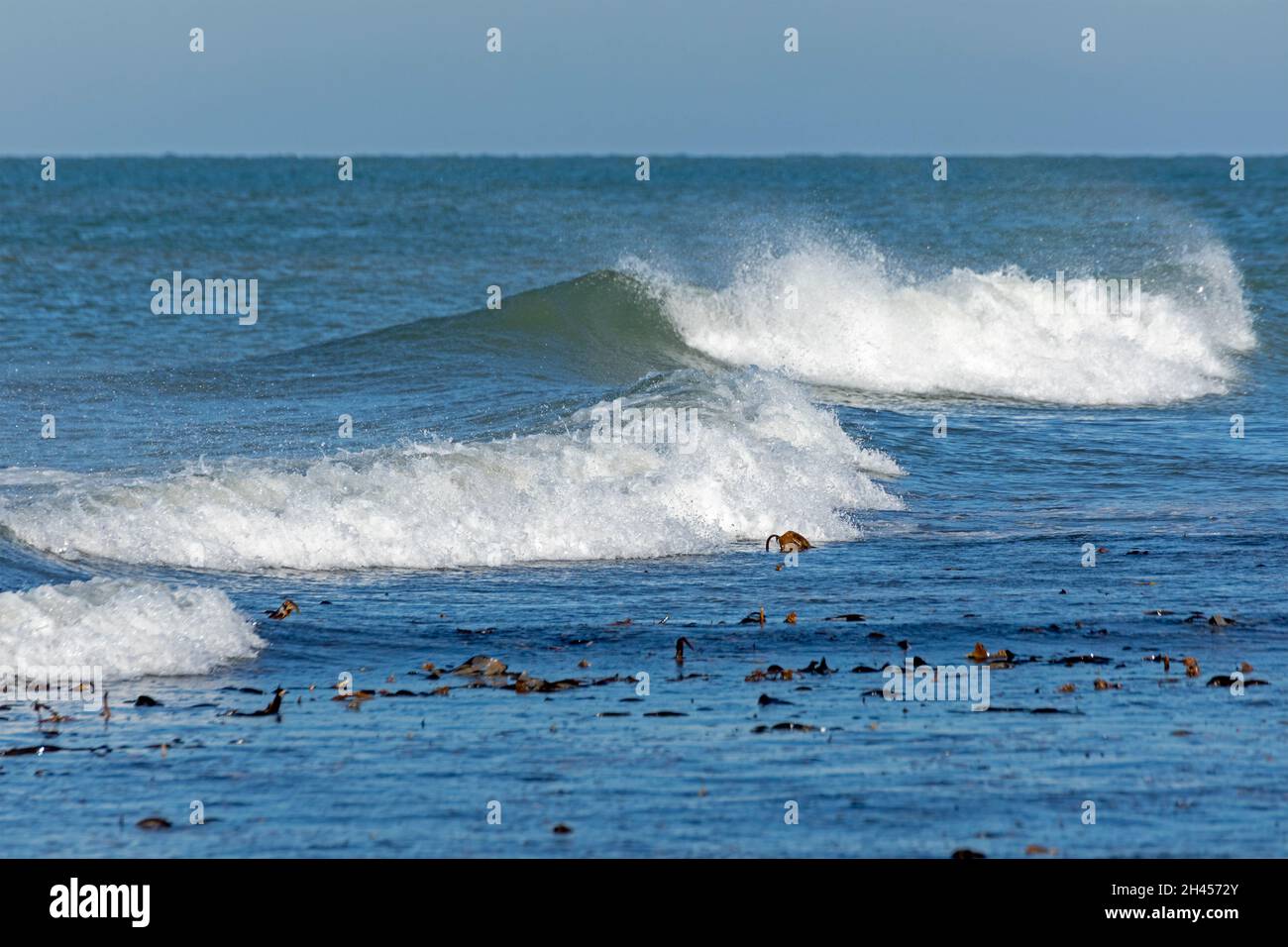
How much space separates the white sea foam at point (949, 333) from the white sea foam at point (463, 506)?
30.3ft

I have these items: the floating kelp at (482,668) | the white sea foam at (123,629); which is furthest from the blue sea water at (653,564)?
the floating kelp at (482,668)

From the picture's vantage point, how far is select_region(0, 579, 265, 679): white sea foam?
823cm

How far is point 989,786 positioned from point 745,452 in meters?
8.17

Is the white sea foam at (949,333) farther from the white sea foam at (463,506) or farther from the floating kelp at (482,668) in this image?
the floating kelp at (482,668)

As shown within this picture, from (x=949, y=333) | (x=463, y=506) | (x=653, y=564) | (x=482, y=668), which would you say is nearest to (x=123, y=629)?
(x=482, y=668)

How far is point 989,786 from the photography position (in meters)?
6.25

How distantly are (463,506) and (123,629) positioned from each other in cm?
422

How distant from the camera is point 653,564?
38.0ft

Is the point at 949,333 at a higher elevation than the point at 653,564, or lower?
higher

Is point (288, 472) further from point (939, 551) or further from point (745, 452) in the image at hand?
point (939, 551)

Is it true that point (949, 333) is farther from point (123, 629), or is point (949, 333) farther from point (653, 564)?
point (123, 629)

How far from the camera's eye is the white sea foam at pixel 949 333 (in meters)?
23.3

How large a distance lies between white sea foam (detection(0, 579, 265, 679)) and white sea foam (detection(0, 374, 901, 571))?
2.46 metres

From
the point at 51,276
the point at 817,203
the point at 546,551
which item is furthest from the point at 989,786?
the point at 817,203
